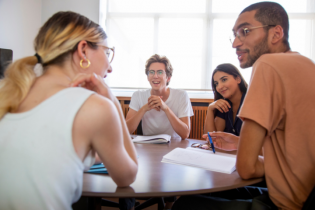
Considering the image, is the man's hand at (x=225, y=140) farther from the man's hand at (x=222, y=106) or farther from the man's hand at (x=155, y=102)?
the man's hand at (x=155, y=102)

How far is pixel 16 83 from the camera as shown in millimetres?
665

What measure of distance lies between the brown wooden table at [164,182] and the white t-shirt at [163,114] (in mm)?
1089

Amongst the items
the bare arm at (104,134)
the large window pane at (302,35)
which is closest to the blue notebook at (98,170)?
the bare arm at (104,134)

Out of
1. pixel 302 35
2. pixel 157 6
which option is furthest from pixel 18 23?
pixel 302 35

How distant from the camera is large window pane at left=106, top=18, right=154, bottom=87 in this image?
389 centimetres

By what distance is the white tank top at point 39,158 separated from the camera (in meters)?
0.58

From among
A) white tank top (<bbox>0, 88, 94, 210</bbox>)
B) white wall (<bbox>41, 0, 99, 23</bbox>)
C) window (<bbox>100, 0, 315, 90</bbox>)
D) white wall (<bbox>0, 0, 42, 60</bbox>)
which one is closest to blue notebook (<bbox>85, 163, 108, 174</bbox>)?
white tank top (<bbox>0, 88, 94, 210</bbox>)

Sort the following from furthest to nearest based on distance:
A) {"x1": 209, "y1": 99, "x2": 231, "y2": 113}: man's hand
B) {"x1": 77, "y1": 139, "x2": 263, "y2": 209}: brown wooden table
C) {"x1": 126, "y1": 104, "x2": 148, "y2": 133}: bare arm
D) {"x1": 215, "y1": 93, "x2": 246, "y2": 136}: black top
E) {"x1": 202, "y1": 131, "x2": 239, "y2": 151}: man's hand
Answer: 1. {"x1": 126, "y1": 104, "x2": 148, "y2": 133}: bare arm
2. {"x1": 209, "y1": 99, "x2": 231, "y2": 113}: man's hand
3. {"x1": 215, "y1": 93, "x2": 246, "y2": 136}: black top
4. {"x1": 202, "y1": 131, "x2": 239, "y2": 151}: man's hand
5. {"x1": 77, "y1": 139, "x2": 263, "y2": 209}: brown wooden table

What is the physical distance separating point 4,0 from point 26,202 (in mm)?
3406

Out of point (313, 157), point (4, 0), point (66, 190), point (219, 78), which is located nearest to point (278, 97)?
point (313, 157)

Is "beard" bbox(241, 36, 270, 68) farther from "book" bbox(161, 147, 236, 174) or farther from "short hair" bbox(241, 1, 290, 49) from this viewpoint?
"book" bbox(161, 147, 236, 174)

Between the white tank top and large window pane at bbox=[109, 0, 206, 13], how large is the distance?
3.72 m

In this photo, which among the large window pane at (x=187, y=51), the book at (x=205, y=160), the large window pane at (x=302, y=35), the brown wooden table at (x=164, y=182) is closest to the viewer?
the brown wooden table at (x=164, y=182)

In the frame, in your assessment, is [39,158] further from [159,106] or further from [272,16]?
[159,106]
